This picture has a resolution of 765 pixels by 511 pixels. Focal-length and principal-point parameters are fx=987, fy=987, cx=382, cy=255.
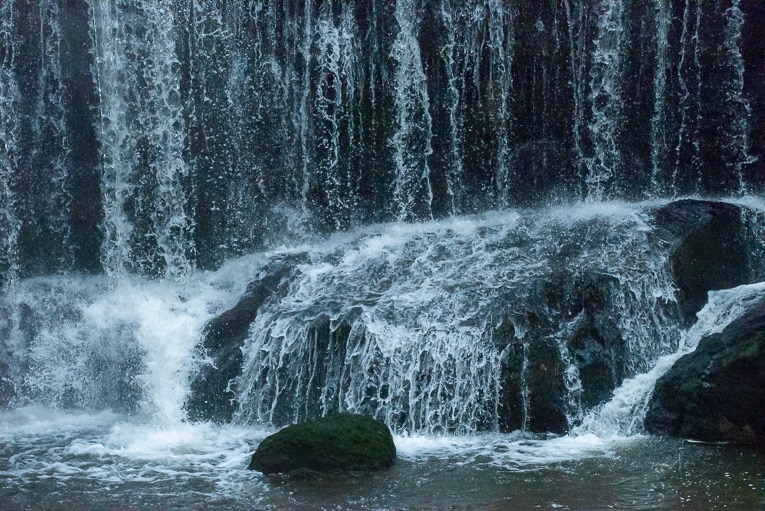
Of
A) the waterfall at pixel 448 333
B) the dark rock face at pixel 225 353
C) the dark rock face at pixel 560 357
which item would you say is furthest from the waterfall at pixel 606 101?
the dark rock face at pixel 225 353

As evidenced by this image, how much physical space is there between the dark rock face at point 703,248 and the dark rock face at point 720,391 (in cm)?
110

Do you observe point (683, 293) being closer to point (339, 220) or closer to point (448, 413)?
point (448, 413)

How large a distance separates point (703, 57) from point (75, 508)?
8696 mm

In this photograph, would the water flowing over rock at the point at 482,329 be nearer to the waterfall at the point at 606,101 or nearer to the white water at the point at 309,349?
the white water at the point at 309,349

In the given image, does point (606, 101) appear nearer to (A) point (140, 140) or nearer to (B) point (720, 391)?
(B) point (720, 391)

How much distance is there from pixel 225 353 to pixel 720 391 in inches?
179

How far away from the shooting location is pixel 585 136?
1198 cm

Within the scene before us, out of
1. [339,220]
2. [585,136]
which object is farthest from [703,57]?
[339,220]

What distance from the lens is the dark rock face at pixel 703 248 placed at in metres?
9.44

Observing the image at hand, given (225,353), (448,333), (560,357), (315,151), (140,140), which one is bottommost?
(560,357)

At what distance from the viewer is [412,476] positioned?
724 centimetres

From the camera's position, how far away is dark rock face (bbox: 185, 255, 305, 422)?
9219 mm

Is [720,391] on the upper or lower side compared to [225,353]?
lower

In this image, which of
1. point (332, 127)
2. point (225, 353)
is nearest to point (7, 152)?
point (332, 127)
